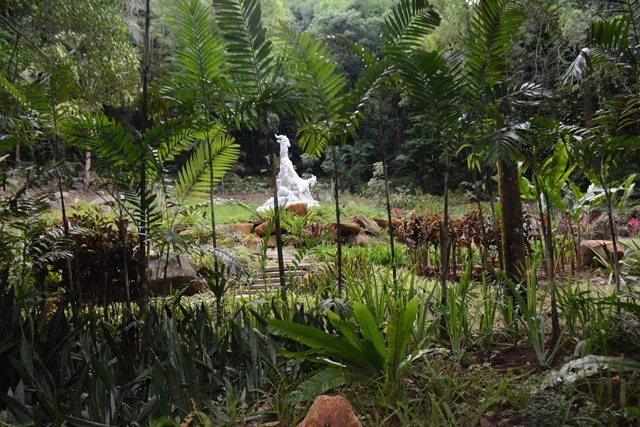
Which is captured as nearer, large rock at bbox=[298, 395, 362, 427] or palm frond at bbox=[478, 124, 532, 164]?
large rock at bbox=[298, 395, 362, 427]

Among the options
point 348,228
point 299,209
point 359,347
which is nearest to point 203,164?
point 359,347

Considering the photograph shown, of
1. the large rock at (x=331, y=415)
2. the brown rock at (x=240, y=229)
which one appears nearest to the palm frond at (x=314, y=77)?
the large rock at (x=331, y=415)

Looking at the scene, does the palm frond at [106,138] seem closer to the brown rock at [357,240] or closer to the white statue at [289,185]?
the brown rock at [357,240]

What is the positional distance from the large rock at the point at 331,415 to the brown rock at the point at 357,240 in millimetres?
6286

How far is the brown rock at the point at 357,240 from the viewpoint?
7.70 meters

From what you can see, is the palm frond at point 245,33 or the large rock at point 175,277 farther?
the large rock at point 175,277

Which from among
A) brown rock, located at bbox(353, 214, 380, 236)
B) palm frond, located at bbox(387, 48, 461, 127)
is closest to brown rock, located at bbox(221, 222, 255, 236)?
brown rock, located at bbox(353, 214, 380, 236)

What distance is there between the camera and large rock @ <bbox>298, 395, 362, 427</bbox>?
1.33 m

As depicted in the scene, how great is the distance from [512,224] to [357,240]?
492 cm

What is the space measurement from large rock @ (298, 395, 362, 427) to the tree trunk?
6.51 ft

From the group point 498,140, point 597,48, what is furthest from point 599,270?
point 498,140

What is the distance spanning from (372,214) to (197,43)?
342 inches

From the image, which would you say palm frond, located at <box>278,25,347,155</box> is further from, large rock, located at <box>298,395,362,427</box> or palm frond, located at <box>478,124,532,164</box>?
large rock, located at <box>298,395,362,427</box>

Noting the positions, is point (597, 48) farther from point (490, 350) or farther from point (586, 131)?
point (490, 350)
